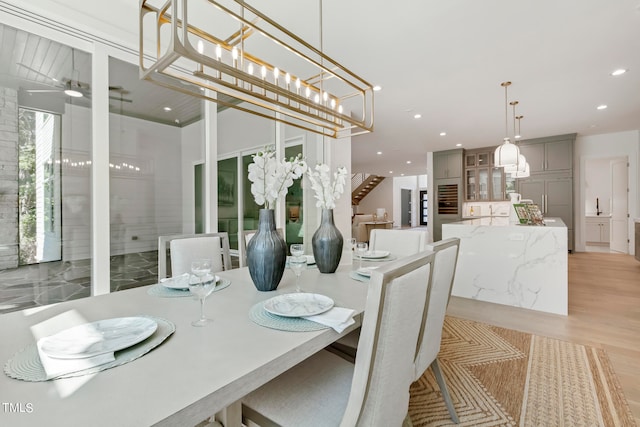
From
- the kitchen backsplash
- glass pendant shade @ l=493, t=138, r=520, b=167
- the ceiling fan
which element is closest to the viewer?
the ceiling fan

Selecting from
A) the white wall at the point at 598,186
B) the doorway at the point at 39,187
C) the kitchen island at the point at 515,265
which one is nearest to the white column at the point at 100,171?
the doorway at the point at 39,187

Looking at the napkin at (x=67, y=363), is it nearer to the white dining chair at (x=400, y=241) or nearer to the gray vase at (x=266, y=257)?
the gray vase at (x=266, y=257)

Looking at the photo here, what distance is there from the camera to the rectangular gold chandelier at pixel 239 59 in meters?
1.17

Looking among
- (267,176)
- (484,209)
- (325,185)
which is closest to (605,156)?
(484,209)

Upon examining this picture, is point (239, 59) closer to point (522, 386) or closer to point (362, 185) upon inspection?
point (522, 386)

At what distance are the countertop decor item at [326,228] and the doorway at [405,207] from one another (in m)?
14.4

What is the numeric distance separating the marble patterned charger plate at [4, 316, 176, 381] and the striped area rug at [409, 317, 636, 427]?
1.36 meters

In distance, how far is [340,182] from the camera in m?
1.76

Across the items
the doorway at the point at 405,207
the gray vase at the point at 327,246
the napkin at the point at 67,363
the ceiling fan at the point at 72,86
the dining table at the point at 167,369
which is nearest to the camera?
the dining table at the point at 167,369

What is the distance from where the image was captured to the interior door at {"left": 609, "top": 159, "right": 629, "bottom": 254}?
6.56m

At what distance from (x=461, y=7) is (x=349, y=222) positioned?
3.11 m

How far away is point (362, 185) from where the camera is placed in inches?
567

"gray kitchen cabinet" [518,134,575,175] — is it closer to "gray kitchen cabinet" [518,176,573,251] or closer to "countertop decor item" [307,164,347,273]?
"gray kitchen cabinet" [518,176,573,251]

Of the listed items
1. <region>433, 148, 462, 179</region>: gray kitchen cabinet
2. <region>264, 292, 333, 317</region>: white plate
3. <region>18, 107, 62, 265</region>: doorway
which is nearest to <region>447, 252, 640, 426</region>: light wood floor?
<region>264, 292, 333, 317</region>: white plate
